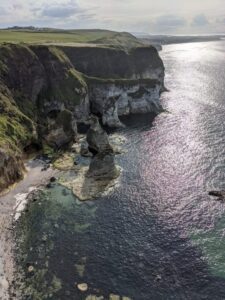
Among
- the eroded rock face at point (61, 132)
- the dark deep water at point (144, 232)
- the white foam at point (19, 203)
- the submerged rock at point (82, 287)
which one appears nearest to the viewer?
the submerged rock at point (82, 287)

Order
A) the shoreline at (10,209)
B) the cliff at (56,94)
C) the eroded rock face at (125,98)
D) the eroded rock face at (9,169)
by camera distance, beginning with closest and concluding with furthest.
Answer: the shoreline at (10,209)
the eroded rock face at (9,169)
the cliff at (56,94)
the eroded rock face at (125,98)

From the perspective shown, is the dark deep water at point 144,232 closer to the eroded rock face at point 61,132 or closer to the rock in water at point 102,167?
the rock in water at point 102,167

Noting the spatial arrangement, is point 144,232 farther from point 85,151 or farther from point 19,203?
point 85,151

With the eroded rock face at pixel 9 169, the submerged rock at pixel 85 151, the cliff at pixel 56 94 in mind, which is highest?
the cliff at pixel 56 94

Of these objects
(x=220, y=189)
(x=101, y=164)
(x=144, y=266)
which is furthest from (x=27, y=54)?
(x=144, y=266)

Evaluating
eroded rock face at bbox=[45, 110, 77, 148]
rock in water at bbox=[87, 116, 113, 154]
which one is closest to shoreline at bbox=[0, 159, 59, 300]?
eroded rock face at bbox=[45, 110, 77, 148]

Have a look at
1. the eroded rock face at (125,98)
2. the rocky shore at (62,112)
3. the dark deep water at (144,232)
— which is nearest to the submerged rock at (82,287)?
the dark deep water at (144,232)

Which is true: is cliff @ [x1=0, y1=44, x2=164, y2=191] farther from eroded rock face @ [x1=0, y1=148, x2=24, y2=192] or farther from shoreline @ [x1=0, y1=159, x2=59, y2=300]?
shoreline @ [x1=0, y1=159, x2=59, y2=300]

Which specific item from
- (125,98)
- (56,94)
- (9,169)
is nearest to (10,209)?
(9,169)
